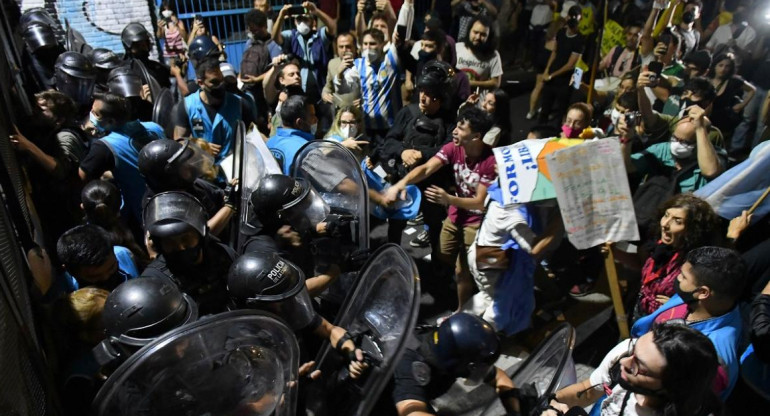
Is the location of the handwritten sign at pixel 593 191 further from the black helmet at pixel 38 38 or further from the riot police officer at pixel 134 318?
the black helmet at pixel 38 38

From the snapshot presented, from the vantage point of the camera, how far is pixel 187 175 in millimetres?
3473

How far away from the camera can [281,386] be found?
2.19 meters

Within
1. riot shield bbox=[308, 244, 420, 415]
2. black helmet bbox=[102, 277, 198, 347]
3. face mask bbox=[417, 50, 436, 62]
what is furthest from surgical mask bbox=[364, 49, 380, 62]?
black helmet bbox=[102, 277, 198, 347]

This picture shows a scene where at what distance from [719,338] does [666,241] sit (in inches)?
31.4

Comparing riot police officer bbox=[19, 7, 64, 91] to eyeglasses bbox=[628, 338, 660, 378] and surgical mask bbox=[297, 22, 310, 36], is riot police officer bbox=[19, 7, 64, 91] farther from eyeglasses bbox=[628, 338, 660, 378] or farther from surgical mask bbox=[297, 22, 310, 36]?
eyeglasses bbox=[628, 338, 660, 378]

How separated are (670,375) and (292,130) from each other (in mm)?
3052

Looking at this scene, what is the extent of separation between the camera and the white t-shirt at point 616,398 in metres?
2.17

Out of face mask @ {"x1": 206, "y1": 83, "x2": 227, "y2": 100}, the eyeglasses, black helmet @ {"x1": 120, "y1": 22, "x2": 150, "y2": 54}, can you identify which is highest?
black helmet @ {"x1": 120, "y1": 22, "x2": 150, "y2": 54}

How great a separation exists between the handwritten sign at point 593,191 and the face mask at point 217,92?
110 inches

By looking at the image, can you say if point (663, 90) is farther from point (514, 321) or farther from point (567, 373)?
point (567, 373)

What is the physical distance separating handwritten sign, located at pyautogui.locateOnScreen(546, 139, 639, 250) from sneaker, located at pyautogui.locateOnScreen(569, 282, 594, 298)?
4.70 feet

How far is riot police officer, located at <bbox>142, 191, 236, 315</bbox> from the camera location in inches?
106

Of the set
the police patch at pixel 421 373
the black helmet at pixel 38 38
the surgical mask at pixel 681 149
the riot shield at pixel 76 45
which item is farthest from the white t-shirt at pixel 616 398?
the riot shield at pixel 76 45

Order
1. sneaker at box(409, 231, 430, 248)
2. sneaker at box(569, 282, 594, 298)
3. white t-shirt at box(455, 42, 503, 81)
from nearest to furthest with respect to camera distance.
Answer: sneaker at box(569, 282, 594, 298)
sneaker at box(409, 231, 430, 248)
white t-shirt at box(455, 42, 503, 81)
